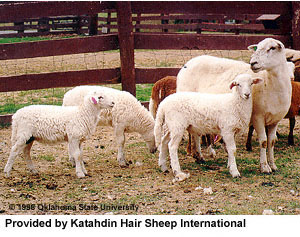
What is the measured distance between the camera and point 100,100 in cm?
619

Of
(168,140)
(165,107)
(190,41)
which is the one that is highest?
(190,41)

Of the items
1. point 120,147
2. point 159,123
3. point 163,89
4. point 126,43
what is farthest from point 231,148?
point 126,43

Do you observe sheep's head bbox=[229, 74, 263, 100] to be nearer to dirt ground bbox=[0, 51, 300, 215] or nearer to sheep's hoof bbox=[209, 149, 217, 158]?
dirt ground bbox=[0, 51, 300, 215]

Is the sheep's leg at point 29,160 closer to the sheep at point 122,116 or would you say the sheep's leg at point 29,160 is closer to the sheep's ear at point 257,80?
the sheep at point 122,116

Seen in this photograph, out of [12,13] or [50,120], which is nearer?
[50,120]

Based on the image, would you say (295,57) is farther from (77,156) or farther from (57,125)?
(57,125)

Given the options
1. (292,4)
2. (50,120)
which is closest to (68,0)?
(50,120)

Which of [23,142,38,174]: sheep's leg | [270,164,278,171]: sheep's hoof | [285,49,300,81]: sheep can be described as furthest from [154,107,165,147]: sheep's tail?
[285,49,300,81]: sheep

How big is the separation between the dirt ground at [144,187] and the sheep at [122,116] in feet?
1.27

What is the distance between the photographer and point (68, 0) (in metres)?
8.77

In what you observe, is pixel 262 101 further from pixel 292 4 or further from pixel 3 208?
pixel 292 4

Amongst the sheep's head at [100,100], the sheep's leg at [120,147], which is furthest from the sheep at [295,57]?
the sheep's head at [100,100]

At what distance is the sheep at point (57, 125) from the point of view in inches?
239
